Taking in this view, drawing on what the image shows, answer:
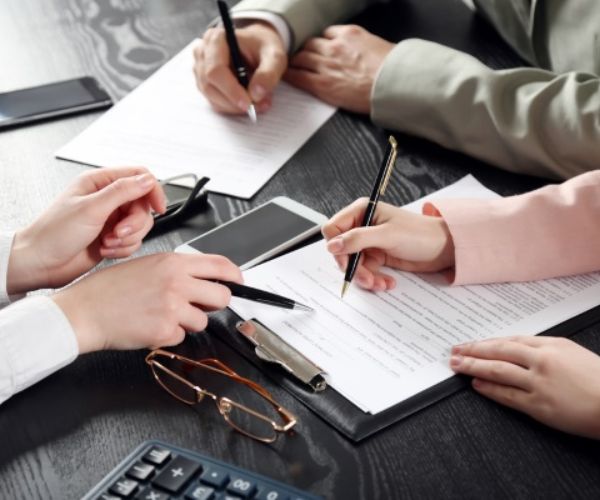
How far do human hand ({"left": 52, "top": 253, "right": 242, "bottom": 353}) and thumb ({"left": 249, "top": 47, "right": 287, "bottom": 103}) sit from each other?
18.5 inches

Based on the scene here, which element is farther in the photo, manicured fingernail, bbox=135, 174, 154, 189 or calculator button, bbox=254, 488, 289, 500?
manicured fingernail, bbox=135, 174, 154, 189

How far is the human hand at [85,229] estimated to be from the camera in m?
0.99

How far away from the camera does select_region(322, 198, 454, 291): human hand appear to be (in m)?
0.99

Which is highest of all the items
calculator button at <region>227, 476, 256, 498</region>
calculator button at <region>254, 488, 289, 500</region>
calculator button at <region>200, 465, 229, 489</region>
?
calculator button at <region>200, 465, 229, 489</region>

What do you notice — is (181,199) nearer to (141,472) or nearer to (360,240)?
(360,240)

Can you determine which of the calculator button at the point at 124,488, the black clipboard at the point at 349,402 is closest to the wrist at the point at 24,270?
the black clipboard at the point at 349,402

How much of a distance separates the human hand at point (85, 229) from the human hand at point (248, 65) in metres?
0.35

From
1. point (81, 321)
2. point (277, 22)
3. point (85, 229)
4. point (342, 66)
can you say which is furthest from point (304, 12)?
point (81, 321)

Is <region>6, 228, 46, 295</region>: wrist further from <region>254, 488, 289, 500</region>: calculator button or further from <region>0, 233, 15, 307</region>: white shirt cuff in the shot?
<region>254, 488, 289, 500</region>: calculator button

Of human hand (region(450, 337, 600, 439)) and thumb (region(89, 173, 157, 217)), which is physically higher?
thumb (region(89, 173, 157, 217))

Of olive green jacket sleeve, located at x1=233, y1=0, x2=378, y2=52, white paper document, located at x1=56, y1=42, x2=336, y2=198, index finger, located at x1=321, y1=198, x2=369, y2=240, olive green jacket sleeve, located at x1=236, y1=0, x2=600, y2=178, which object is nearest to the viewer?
index finger, located at x1=321, y1=198, x2=369, y2=240

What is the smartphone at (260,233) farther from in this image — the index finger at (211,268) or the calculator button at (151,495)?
the calculator button at (151,495)

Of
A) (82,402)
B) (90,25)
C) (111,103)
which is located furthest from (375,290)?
(90,25)

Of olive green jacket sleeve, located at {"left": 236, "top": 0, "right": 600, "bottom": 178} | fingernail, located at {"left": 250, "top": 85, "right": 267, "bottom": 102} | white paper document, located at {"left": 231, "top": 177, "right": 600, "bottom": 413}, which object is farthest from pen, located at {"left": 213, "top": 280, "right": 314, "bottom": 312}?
fingernail, located at {"left": 250, "top": 85, "right": 267, "bottom": 102}
